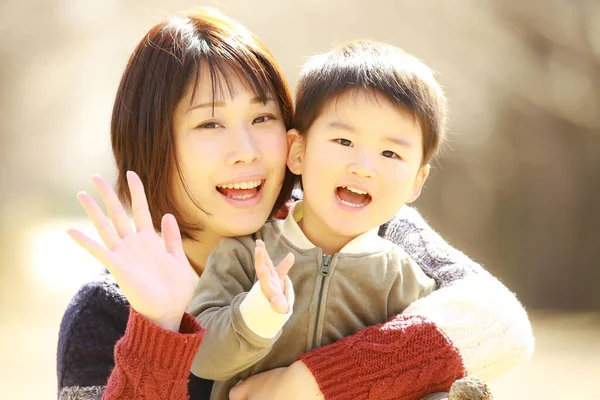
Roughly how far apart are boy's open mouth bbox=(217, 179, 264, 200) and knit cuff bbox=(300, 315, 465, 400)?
1.56 feet

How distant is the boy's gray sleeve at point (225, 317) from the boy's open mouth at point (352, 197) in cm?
26

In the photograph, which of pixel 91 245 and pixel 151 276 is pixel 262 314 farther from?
pixel 91 245

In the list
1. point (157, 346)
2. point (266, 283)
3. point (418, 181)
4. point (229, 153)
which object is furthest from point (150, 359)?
point (418, 181)

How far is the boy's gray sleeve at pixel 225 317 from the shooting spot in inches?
71.8

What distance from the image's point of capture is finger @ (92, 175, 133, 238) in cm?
167

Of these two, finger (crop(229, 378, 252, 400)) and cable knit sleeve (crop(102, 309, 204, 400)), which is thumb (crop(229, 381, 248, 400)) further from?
cable knit sleeve (crop(102, 309, 204, 400))

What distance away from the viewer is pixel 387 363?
6.54 feet

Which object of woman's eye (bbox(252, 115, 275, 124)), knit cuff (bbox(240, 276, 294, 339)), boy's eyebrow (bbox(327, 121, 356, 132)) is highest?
woman's eye (bbox(252, 115, 275, 124))

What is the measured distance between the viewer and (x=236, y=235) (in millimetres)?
2199

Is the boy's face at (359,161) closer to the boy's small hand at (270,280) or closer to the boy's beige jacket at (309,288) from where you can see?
the boy's beige jacket at (309,288)

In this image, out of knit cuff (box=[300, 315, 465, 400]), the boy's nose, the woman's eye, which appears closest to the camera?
knit cuff (box=[300, 315, 465, 400])

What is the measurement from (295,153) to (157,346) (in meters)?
0.77

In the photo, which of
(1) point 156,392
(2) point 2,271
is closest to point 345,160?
(1) point 156,392

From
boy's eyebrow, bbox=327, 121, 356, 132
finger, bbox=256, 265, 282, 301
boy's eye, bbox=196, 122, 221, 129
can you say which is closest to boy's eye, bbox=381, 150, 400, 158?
boy's eyebrow, bbox=327, 121, 356, 132
